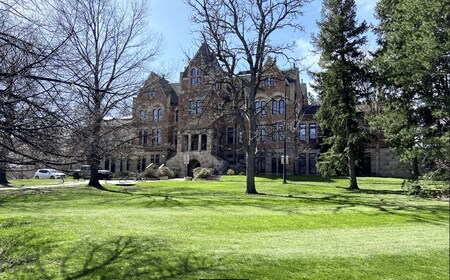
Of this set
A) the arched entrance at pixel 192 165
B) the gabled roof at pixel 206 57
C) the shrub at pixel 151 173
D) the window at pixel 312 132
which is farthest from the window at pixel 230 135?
the gabled roof at pixel 206 57

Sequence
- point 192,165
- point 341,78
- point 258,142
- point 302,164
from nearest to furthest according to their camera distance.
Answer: point 341,78, point 258,142, point 302,164, point 192,165

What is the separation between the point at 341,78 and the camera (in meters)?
25.0

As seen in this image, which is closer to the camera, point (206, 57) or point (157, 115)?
point (206, 57)

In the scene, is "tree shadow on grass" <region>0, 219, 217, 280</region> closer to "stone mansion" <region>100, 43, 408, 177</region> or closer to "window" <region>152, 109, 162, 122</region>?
"stone mansion" <region>100, 43, 408, 177</region>

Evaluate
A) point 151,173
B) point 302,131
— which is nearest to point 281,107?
point 302,131

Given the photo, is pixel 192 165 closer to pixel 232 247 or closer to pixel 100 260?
pixel 232 247

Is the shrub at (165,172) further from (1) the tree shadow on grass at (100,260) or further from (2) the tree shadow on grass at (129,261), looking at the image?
(2) the tree shadow on grass at (129,261)

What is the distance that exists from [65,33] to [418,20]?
5.11m

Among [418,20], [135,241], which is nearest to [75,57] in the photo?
[135,241]

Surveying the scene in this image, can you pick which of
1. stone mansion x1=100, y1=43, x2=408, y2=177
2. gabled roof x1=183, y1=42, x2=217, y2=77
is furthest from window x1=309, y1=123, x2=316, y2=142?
gabled roof x1=183, y1=42, x2=217, y2=77

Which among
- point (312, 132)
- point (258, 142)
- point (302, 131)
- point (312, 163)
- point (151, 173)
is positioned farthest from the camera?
point (302, 131)

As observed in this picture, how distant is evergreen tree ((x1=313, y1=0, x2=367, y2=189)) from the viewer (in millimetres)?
24844

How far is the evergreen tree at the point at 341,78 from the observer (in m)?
24.8

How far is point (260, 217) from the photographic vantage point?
33.4 feet
